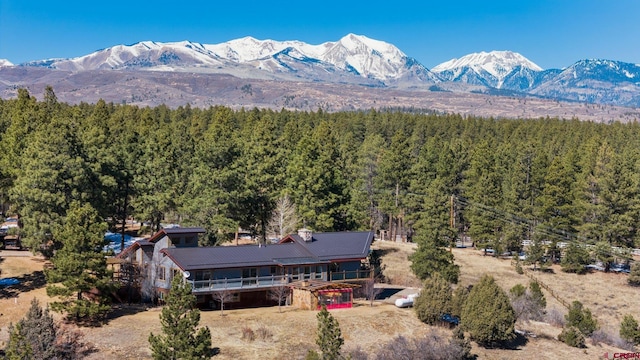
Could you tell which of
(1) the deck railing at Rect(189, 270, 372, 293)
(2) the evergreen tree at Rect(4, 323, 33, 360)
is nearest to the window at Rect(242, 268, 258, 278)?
(1) the deck railing at Rect(189, 270, 372, 293)

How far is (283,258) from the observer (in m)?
56.6

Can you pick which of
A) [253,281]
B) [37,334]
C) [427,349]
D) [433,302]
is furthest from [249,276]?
[37,334]

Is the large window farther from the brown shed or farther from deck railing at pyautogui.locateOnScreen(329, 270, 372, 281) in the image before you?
deck railing at pyautogui.locateOnScreen(329, 270, 372, 281)

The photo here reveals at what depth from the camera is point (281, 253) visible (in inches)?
2264

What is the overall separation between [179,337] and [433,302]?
21240 millimetres

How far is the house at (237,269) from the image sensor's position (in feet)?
173

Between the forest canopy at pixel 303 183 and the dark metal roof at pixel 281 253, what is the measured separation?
7.18 meters

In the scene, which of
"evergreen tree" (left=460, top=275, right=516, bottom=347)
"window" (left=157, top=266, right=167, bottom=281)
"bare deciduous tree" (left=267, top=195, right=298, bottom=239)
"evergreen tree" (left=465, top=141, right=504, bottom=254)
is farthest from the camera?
"evergreen tree" (left=465, top=141, right=504, bottom=254)

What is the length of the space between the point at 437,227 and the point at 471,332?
66.9ft

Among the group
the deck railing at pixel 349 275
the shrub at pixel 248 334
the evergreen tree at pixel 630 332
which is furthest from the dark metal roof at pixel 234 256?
the evergreen tree at pixel 630 332

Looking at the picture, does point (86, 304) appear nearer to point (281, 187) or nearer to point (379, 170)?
point (281, 187)

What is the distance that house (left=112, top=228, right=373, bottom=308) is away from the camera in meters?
52.8

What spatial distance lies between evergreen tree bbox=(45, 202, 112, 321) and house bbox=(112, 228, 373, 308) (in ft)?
18.5

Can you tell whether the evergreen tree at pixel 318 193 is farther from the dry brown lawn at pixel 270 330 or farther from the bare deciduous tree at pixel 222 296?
the bare deciduous tree at pixel 222 296
